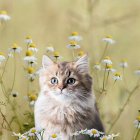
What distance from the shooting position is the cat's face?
6.41ft

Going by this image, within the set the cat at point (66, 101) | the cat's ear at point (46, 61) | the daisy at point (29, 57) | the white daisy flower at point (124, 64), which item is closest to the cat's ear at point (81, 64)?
the cat at point (66, 101)

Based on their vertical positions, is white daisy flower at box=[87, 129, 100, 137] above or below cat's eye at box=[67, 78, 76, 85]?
below

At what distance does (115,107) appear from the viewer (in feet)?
7.87

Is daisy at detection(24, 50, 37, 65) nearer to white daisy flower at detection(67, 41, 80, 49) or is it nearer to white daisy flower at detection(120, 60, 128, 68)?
white daisy flower at detection(67, 41, 80, 49)

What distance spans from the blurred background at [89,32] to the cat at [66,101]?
31 cm

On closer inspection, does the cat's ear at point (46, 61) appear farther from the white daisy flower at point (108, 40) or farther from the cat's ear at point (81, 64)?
the white daisy flower at point (108, 40)

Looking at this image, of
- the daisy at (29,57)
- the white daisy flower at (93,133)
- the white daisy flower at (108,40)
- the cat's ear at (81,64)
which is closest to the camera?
the white daisy flower at (93,133)

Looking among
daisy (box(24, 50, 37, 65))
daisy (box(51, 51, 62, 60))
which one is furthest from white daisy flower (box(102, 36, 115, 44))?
daisy (box(24, 50, 37, 65))

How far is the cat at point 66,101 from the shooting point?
1972 millimetres

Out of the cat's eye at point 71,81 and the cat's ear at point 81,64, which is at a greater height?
the cat's ear at point 81,64

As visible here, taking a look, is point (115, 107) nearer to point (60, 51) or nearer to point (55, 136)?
point (60, 51)

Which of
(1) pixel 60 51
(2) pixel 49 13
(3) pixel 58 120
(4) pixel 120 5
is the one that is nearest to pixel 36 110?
(3) pixel 58 120

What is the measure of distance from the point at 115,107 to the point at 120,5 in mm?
528

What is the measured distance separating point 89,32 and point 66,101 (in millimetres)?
584
